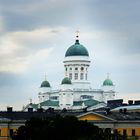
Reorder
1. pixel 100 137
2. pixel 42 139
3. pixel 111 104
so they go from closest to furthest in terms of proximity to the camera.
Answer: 1. pixel 100 137
2. pixel 42 139
3. pixel 111 104

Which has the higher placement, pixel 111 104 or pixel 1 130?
pixel 111 104

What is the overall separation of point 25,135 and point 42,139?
14.6ft

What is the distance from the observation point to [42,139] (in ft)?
323

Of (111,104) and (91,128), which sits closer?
(91,128)

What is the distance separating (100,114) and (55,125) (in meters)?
22.9

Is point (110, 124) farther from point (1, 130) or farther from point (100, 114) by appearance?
point (1, 130)

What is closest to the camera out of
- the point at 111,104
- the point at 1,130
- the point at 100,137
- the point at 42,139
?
the point at 100,137

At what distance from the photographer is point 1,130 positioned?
397 ft

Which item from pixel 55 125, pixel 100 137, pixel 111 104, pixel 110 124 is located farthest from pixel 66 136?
pixel 111 104

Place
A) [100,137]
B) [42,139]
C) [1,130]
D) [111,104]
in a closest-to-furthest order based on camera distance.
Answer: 1. [100,137]
2. [42,139]
3. [1,130]
4. [111,104]

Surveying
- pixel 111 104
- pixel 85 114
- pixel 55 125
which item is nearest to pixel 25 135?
pixel 55 125

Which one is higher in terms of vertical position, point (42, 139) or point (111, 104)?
point (111, 104)

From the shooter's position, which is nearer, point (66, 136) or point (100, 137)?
point (100, 137)

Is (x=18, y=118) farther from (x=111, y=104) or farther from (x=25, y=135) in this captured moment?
(x=111, y=104)
